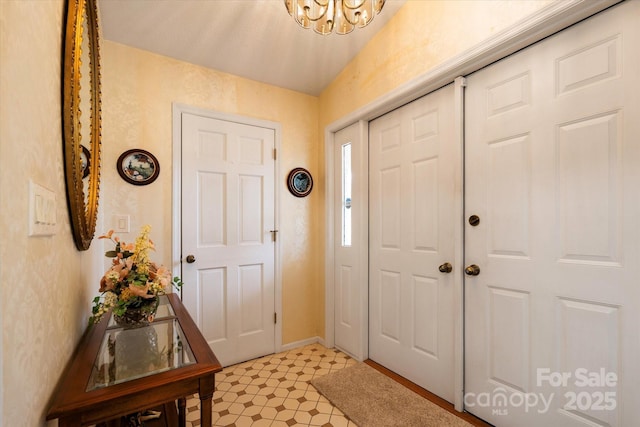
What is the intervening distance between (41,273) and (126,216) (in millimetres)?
1471

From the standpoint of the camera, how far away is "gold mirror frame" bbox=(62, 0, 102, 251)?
2.90 ft

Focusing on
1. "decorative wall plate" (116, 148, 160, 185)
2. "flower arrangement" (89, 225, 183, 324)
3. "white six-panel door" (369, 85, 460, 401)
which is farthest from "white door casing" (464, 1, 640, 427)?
"decorative wall plate" (116, 148, 160, 185)

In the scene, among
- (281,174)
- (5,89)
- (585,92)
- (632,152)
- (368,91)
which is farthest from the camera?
(281,174)

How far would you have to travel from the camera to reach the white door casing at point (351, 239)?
2.41 m

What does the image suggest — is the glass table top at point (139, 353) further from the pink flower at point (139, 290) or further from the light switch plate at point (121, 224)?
the light switch plate at point (121, 224)

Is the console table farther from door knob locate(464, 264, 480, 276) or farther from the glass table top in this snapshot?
door knob locate(464, 264, 480, 276)

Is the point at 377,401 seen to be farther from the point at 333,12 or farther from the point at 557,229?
the point at 333,12

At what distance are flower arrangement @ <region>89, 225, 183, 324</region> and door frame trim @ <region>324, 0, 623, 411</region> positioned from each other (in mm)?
1606

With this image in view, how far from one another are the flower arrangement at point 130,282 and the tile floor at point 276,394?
1.00 meters

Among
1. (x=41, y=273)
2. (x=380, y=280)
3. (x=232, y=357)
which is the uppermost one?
(x=41, y=273)

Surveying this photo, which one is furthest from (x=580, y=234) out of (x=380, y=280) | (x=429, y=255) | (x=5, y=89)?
(x=5, y=89)

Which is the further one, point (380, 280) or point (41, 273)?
point (380, 280)

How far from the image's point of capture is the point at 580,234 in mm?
1298

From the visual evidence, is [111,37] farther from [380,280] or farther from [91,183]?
[380,280]
